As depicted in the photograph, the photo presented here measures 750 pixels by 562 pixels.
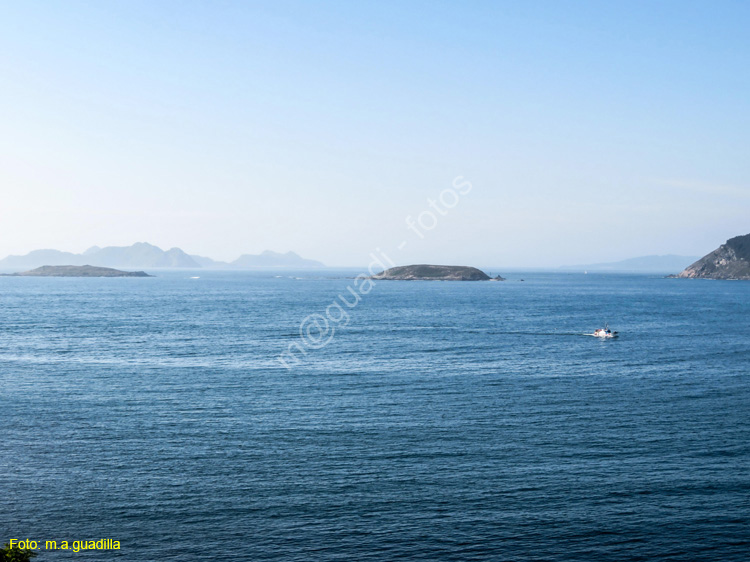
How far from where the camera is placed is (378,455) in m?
51.2

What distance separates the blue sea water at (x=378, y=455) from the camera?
38.0 metres

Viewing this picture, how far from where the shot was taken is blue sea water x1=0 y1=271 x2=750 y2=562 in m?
38.0

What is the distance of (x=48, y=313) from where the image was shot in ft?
562

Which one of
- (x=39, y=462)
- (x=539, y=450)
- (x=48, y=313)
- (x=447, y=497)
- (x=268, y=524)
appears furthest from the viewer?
(x=48, y=313)

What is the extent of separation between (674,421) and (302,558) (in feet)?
138

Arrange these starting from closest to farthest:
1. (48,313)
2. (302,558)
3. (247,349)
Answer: (302,558) → (247,349) → (48,313)

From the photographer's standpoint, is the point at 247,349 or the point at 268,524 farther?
the point at 247,349

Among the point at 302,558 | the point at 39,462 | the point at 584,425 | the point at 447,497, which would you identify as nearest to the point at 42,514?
the point at 39,462

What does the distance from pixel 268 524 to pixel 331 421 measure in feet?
71.3

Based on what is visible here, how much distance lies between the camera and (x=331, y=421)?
60.9 metres

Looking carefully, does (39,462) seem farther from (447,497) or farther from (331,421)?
(447,497)

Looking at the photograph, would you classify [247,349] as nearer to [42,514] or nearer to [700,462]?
[42,514]

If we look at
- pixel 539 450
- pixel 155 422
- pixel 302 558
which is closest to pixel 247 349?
pixel 155 422

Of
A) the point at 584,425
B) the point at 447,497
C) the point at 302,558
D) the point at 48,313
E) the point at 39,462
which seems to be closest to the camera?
the point at 302,558
